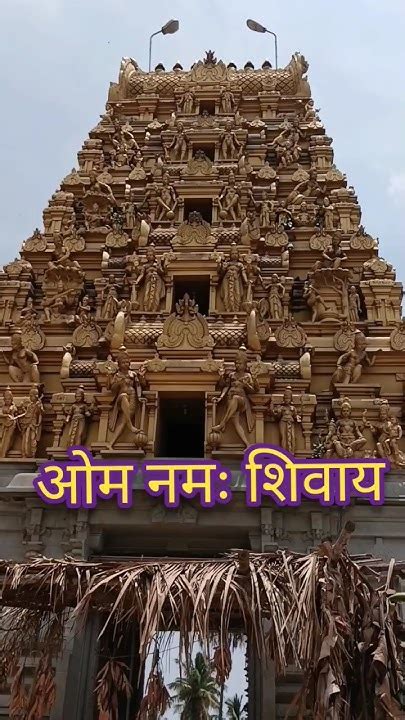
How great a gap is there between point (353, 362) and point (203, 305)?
4.78 meters

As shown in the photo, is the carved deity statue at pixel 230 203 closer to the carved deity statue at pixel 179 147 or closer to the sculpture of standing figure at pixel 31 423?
the carved deity statue at pixel 179 147

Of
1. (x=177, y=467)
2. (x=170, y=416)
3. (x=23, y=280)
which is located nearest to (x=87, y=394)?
(x=170, y=416)

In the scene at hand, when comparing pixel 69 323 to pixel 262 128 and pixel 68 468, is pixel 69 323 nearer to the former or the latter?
pixel 68 468

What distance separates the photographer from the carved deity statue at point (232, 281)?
18.2 m

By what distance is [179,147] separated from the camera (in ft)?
77.8

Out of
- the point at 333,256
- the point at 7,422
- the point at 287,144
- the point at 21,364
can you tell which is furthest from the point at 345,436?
the point at 287,144

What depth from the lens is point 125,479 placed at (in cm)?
1338

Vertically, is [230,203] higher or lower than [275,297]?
higher

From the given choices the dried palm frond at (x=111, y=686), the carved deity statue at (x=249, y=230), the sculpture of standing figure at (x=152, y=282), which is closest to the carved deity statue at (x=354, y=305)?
the carved deity statue at (x=249, y=230)

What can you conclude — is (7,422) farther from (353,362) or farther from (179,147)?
(179,147)

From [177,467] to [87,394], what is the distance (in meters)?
3.42

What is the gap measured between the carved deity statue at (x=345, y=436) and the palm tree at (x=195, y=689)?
4788 mm

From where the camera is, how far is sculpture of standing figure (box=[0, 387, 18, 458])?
51.6 feet

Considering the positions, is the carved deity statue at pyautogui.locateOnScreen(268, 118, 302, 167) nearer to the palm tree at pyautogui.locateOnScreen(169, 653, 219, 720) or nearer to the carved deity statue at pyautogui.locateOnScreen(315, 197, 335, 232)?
the carved deity statue at pyautogui.locateOnScreen(315, 197, 335, 232)
